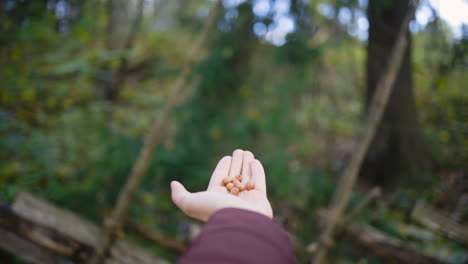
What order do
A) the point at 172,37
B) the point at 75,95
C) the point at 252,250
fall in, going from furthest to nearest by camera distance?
the point at 172,37, the point at 75,95, the point at 252,250

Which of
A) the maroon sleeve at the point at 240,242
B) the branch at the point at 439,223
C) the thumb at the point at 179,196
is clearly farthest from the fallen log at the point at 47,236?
the branch at the point at 439,223

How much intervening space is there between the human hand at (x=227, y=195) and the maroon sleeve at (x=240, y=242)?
0.11m

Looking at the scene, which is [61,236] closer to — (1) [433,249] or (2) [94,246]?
(2) [94,246]

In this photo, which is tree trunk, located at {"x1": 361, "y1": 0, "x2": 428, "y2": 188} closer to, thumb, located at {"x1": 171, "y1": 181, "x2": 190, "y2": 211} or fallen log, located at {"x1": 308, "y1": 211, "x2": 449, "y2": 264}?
fallen log, located at {"x1": 308, "y1": 211, "x2": 449, "y2": 264}

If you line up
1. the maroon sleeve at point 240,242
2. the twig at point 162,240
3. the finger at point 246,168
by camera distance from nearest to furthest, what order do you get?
the maroon sleeve at point 240,242 < the finger at point 246,168 < the twig at point 162,240

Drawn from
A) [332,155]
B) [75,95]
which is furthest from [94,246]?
[332,155]

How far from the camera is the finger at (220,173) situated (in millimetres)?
1360

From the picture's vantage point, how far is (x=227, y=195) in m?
1.20

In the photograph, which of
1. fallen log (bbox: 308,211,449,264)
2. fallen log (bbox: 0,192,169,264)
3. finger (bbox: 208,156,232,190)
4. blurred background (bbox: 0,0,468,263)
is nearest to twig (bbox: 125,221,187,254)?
blurred background (bbox: 0,0,468,263)

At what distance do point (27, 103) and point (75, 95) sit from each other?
3.01 feet

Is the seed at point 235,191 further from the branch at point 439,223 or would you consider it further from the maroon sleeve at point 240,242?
the branch at point 439,223

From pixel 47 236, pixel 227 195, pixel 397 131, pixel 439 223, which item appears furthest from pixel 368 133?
pixel 47 236

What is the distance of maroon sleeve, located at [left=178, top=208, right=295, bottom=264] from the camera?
0.85 meters

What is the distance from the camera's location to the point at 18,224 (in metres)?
2.96
